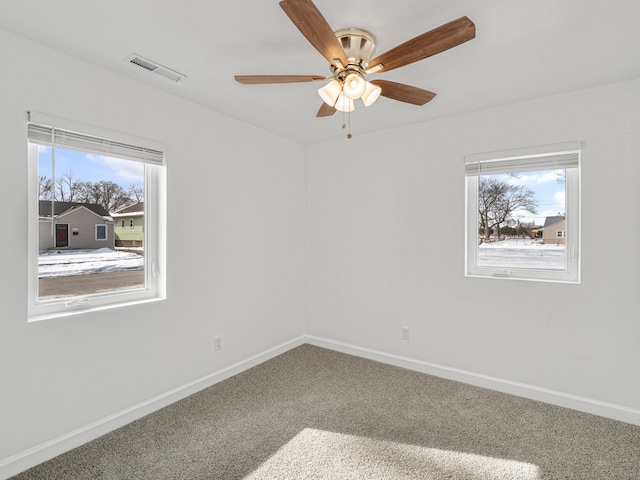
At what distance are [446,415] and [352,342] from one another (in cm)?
132

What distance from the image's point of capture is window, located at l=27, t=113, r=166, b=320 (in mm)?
1971

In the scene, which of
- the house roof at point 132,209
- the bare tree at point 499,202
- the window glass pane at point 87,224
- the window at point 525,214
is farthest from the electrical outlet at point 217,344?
the bare tree at point 499,202

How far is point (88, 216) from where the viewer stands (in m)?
2.23

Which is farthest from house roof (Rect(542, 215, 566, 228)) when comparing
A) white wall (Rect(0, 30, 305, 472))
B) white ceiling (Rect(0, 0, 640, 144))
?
white wall (Rect(0, 30, 305, 472))

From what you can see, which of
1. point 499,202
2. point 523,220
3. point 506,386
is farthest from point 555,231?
point 506,386

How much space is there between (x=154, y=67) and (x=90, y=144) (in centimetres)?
63

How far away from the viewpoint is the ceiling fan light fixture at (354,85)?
167 cm

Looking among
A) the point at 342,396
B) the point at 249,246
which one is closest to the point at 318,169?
the point at 249,246

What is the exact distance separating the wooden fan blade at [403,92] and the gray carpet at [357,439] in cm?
209

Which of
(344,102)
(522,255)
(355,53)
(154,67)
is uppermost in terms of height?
(154,67)

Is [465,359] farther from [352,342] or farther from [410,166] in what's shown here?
[410,166]

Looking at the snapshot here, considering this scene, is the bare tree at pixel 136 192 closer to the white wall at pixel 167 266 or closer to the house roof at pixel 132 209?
the house roof at pixel 132 209

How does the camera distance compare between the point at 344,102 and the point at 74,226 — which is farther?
the point at 74,226

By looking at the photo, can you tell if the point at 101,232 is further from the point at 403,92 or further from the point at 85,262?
the point at 403,92
